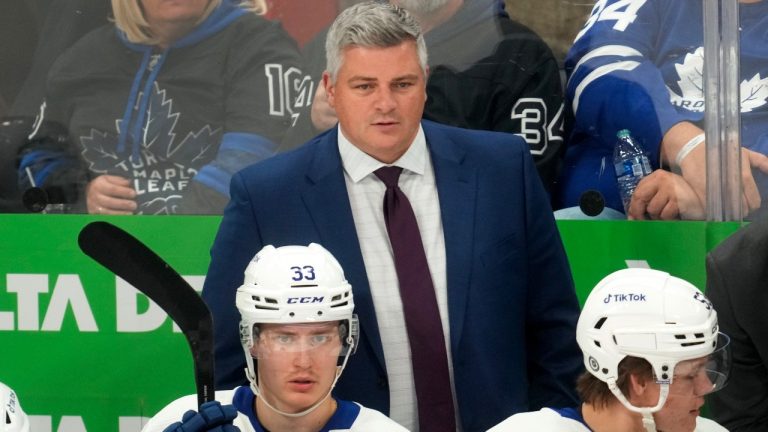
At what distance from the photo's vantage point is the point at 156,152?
13.1ft

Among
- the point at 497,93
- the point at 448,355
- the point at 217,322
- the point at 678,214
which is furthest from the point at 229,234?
the point at 678,214

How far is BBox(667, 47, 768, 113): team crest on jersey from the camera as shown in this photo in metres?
3.92

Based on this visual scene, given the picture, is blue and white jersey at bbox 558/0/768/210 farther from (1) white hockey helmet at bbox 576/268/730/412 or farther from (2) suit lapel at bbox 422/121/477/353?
(1) white hockey helmet at bbox 576/268/730/412

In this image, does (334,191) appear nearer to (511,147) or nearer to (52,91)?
(511,147)

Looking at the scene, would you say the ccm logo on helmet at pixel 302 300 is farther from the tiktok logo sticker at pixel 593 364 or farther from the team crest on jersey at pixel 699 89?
Answer: the team crest on jersey at pixel 699 89

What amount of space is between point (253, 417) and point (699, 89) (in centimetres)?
153

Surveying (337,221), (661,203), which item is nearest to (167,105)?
(337,221)

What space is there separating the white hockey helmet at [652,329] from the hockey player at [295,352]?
0.48 metres

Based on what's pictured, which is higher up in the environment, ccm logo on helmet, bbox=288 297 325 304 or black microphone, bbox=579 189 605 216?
black microphone, bbox=579 189 605 216

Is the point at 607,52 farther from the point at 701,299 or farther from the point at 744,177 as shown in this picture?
the point at 701,299

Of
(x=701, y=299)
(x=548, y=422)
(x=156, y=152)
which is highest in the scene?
(x=156, y=152)

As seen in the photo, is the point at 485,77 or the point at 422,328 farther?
the point at 485,77

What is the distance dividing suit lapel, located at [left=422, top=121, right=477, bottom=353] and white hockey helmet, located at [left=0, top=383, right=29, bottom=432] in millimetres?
998

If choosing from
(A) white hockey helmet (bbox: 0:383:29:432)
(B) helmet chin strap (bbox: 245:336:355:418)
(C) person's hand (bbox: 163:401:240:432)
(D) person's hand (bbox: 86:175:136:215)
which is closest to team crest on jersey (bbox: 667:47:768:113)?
(B) helmet chin strap (bbox: 245:336:355:418)
